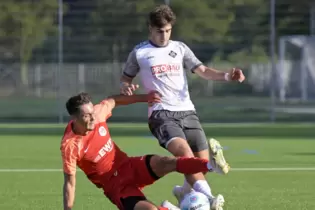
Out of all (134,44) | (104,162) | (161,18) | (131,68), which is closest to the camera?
(104,162)

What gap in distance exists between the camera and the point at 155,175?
8.84 meters

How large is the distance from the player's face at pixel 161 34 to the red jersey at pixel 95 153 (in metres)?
1.05

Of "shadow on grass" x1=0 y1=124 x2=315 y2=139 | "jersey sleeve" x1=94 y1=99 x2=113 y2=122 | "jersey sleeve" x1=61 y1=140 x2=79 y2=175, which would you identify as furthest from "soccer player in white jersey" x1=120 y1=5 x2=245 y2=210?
"shadow on grass" x1=0 y1=124 x2=315 y2=139

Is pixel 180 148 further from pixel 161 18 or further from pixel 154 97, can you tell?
pixel 161 18

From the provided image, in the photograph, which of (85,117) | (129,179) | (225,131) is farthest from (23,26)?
(85,117)

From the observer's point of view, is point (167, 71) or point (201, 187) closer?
point (201, 187)

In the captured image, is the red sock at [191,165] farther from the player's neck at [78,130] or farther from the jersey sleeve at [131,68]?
the jersey sleeve at [131,68]

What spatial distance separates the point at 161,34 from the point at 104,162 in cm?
164

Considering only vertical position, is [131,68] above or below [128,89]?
above

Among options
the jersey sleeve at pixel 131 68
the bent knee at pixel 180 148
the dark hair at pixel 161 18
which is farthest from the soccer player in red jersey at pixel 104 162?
the jersey sleeve at pixel 131 68

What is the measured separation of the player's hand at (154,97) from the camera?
9500 mm

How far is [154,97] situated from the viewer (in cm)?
952

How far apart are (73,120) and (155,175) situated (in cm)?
92

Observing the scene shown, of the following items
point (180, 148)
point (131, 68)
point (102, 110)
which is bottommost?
point (180, 148)
